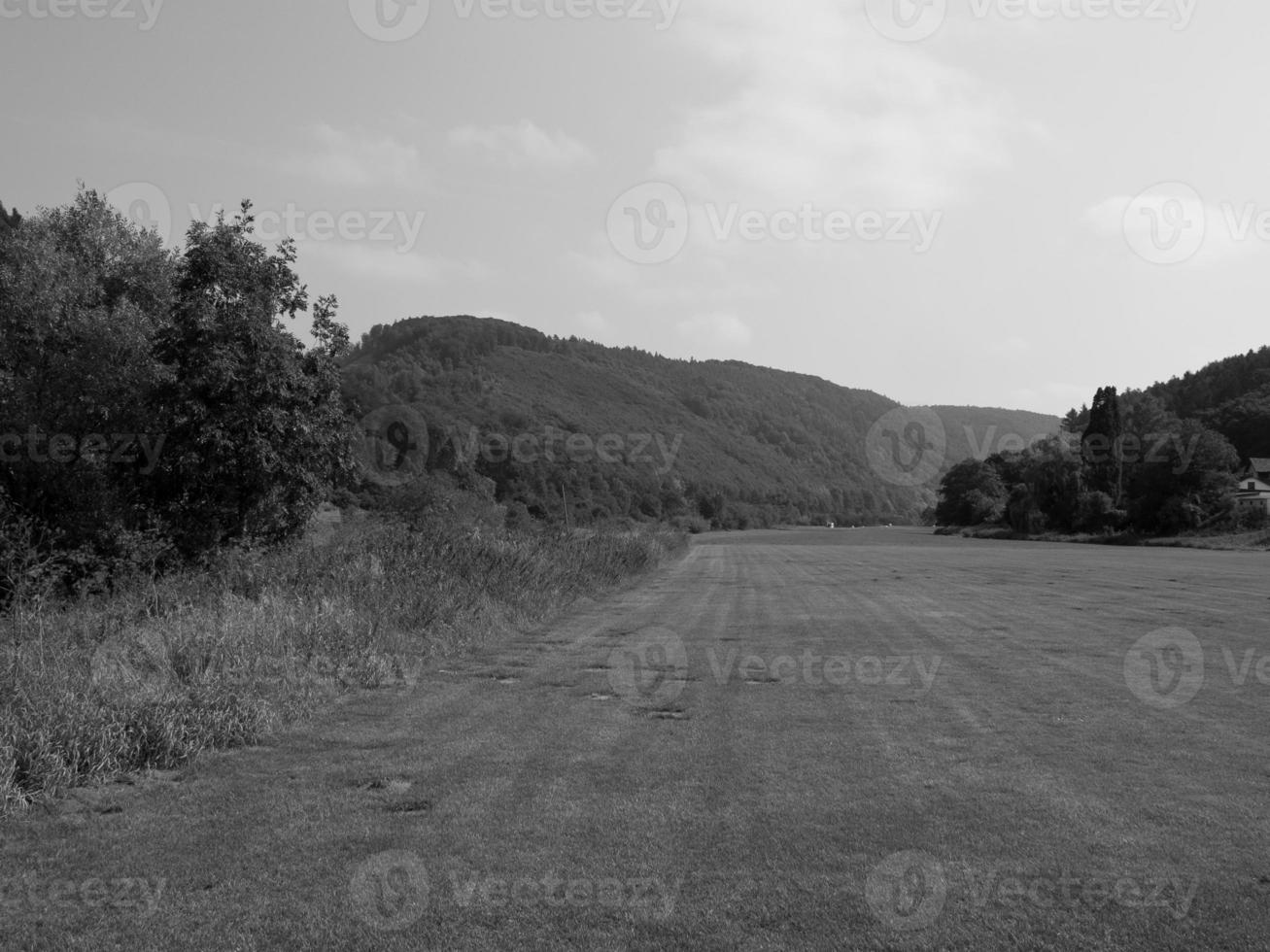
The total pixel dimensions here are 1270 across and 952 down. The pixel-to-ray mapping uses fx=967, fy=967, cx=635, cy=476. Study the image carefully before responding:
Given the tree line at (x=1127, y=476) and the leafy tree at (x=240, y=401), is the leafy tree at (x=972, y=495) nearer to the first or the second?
the tree line at (x=1127, y=476)

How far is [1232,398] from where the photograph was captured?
4621 inches

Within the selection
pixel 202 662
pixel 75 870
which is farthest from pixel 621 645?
pixel 75 870

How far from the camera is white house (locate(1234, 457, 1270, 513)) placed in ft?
253

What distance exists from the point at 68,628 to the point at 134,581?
7.43 meters

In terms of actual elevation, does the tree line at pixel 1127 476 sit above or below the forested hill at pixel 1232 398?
below

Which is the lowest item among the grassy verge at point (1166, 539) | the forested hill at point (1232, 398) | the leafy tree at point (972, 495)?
the grassy verge at point (1166, 539)

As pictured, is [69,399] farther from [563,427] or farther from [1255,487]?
[563,427]

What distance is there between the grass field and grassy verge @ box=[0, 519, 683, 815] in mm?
422

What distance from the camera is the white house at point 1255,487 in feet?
253

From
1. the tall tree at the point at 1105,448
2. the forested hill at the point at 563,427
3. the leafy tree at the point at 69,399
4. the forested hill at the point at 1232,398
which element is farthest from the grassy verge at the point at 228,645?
the forested hill at the point at 1232,398

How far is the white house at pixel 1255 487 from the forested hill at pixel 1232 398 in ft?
24.6

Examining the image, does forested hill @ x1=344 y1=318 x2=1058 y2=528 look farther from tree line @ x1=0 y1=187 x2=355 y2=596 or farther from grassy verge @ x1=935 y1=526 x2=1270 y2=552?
tree line @ x1=0 y1=187 x2=355 y2=596

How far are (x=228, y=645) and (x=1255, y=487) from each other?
323 ft

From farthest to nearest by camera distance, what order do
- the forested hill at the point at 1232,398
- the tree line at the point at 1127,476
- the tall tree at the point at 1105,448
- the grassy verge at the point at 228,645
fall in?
the forested hill at the point at 1232,398 < the tall tree at the point at 1105,448 < the tree line at the point at 1127,476 < the grassy verge at the point at 228,645
